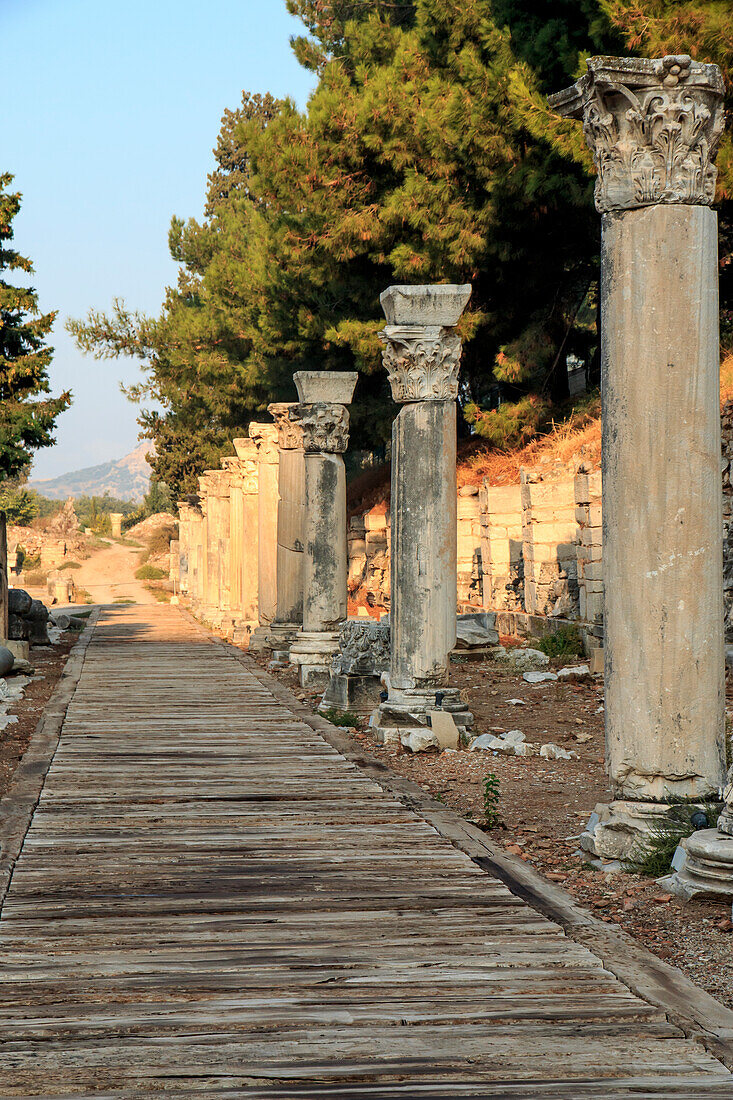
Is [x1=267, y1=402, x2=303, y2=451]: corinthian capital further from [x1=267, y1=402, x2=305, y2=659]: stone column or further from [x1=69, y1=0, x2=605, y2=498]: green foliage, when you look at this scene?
[x1=69, y1=0, x2=605, y2=498]: green foliage

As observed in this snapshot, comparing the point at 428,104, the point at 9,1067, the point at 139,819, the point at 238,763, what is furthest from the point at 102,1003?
the point at 428,104

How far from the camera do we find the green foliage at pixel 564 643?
15.0 meters

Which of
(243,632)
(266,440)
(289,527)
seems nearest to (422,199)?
(266,440)

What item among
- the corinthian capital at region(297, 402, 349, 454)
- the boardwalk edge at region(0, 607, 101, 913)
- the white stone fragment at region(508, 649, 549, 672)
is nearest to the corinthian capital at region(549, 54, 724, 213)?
the boardwalk edge at region(0, 607, 101, 913)

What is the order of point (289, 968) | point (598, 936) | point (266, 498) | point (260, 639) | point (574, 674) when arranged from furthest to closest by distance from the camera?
point (266, 498) → point (260, 639) → point (574, 674) → point (598, 936) → point (289, 968)

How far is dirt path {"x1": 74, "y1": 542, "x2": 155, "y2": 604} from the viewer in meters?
44.6

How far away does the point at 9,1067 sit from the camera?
11.3 feet

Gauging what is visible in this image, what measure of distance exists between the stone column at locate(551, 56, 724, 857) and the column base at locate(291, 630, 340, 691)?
7.76 m

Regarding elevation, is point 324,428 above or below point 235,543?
above

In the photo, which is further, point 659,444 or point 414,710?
point 414,710

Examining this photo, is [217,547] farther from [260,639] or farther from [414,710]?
[414,710]

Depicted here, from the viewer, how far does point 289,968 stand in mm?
4273

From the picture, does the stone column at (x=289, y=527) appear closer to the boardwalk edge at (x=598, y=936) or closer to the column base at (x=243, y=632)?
the column base at (x=243, y=632)

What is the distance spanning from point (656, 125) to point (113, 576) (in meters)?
48.6
